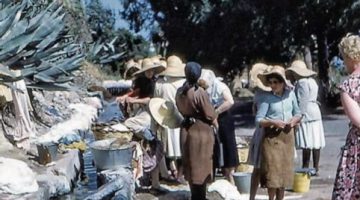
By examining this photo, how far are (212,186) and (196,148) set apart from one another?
976 millimetres

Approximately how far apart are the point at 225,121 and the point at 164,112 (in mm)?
1172

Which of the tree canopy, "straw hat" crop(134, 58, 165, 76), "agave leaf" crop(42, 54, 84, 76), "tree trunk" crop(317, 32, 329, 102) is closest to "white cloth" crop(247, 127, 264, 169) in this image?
"straw hat" crop(134, 58, 165, 76)

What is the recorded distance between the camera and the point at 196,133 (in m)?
8.12

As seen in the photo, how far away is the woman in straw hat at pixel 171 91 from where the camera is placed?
8.92 metres

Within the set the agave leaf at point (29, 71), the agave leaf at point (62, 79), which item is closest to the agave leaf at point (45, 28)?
the agave leaf at point (29, 71)

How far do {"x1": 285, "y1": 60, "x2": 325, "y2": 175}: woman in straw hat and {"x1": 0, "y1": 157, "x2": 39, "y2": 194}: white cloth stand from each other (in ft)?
12.1

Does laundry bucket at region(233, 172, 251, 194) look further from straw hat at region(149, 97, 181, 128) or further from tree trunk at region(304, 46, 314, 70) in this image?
tree trunk at region(304, 46, 314, 70)

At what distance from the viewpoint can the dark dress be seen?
9.61m

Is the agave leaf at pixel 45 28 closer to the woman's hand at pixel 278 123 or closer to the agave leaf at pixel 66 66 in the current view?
the agave leaf at pixel 66 66

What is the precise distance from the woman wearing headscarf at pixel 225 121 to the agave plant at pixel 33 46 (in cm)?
363

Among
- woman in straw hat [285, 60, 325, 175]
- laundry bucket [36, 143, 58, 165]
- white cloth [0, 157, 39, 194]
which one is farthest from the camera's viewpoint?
woman in straw hat [285, 60, 325, 175]

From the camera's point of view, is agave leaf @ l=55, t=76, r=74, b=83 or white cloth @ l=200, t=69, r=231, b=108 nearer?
white cloth @ l=200, t=69, r=231, b=108

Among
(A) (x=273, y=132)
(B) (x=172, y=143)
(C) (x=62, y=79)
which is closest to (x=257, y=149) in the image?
(A) (x=273, y=132)

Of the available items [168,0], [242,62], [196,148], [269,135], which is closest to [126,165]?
[196,148]
